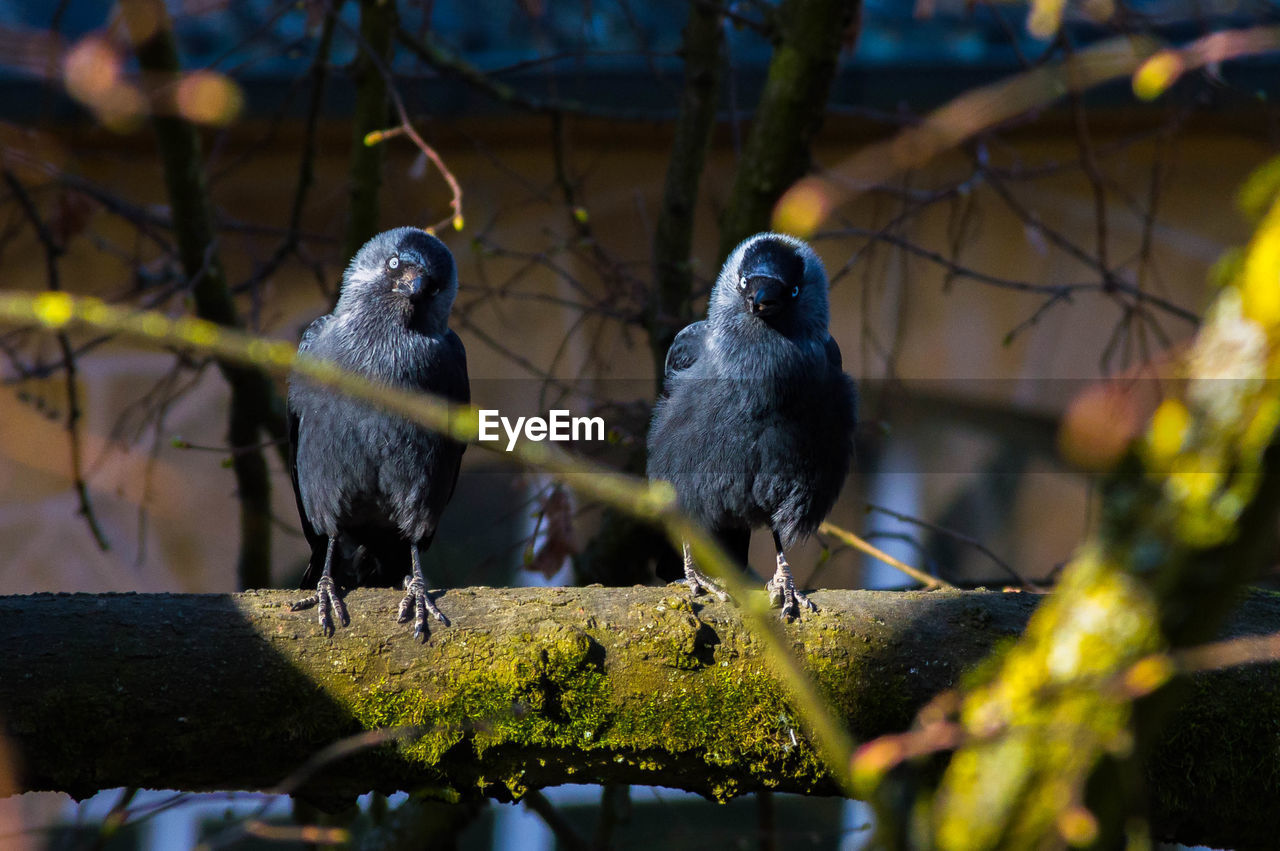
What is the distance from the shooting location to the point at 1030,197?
5086 millimetres

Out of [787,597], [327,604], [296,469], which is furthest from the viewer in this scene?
[296,469]

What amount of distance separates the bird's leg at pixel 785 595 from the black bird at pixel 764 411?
0.16 meters

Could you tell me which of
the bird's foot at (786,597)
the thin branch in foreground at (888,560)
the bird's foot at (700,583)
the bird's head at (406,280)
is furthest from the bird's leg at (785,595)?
the bird's head at (406,280)

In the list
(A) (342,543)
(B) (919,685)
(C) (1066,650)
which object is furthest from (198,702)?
(C) (1066,650)

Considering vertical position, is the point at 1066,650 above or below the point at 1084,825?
above

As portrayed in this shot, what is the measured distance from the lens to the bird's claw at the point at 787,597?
2.09 m

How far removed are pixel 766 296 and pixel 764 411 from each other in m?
0.29

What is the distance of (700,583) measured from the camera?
2.54 meters

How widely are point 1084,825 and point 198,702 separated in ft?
4.89

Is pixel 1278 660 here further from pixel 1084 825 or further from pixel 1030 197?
pixel 1030 197

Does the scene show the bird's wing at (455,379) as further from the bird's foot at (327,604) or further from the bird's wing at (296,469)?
the bird's foot at (327,604)

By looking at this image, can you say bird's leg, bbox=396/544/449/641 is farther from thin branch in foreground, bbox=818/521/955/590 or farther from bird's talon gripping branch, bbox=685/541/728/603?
thin branch in foreground, bbox=818/521/955/590

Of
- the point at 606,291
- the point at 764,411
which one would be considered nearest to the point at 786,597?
the point at 764,411

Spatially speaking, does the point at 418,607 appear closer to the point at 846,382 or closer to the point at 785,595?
the point at 785,595
